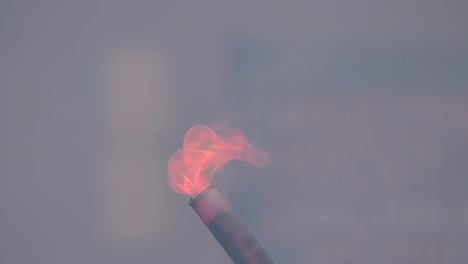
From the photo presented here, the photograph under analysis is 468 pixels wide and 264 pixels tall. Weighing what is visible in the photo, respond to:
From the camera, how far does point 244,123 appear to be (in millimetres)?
972

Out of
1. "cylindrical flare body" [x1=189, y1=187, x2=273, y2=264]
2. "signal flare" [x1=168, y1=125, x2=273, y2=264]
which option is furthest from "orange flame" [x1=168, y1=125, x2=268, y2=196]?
"cylindrical flare body" [x1=189, y1=187, x2=273, y2=264]

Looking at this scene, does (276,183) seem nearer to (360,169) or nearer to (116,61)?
(360,169)

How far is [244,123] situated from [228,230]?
285mm

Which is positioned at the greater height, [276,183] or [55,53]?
[55,53]

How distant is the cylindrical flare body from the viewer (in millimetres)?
770

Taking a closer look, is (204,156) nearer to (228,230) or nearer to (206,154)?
(206,154)

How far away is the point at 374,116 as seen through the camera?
39.6 inches

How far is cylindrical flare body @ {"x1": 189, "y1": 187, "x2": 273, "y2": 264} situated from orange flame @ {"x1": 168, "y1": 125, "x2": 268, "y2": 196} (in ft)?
0.58

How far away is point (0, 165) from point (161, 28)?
46 centimetres

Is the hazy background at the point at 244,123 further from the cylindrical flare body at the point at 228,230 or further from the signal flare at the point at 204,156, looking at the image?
the cylindrical flare body at the point at 228,230

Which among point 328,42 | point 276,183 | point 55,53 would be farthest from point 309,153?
point 55,53

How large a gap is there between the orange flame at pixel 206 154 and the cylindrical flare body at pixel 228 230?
0.18 meters

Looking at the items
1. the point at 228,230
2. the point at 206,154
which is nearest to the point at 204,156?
the point at 206,154

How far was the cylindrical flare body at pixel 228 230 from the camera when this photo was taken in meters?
0.77
